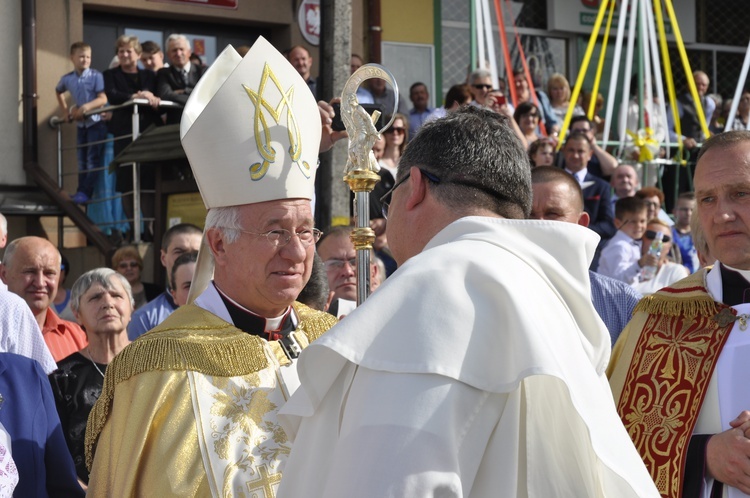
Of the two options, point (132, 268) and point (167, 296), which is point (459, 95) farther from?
point (167, 296)

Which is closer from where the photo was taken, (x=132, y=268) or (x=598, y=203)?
(x=132, y=268)

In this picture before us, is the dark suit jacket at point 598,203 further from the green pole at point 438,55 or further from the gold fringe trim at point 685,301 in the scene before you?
the green pole at point 438,55

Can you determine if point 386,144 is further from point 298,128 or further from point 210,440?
point 210,440

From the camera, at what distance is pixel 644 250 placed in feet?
25.6

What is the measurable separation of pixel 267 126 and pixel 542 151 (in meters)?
4.95

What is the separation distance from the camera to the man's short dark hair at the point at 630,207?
7914mm

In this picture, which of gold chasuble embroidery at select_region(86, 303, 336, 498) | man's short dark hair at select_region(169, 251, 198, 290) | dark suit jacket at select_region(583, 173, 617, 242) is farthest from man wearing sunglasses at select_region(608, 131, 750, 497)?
dark suit jacket at select_region(583, 173, 617, 242)

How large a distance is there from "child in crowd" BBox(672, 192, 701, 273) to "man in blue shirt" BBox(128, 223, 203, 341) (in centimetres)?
409

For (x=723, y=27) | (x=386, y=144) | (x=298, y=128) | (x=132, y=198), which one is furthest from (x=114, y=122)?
(x=723, y=27)

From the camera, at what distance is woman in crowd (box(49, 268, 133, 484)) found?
188 inches

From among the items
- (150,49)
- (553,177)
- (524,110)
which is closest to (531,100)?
(524,110)

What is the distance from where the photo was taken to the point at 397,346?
6.82ft

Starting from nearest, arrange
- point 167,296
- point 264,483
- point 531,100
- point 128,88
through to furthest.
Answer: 1. point 264,483
2. point 167,296
3. point 128,88
4. point 531,100

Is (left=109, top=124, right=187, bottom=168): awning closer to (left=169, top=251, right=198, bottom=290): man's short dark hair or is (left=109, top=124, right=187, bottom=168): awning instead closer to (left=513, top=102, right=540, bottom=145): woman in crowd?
(left=513, top=102, right=540, bottom=145): woman in crowd
